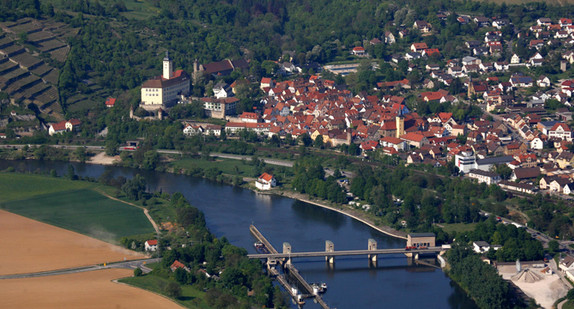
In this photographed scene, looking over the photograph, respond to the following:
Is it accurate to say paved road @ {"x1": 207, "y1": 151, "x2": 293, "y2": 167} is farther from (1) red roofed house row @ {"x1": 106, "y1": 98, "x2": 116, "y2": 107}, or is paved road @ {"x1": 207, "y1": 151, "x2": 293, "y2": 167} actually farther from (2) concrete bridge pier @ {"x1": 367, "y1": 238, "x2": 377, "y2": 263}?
(2) concrete bridge pier @ {"x1": 367, "y1": 238, "x2": 377, "y2": 263}

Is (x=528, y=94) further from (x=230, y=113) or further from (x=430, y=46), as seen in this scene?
(x=230, y=113)

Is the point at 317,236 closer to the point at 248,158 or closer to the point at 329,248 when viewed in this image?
the point at 329,248

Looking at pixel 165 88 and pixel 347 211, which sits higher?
pixel 165 88

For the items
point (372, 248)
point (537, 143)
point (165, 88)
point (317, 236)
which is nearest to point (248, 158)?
point (165, 88)

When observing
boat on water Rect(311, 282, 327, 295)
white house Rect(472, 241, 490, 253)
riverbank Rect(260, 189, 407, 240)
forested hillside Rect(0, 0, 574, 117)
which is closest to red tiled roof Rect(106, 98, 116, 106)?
forested hillside Rect(0, 0, 574, 117)

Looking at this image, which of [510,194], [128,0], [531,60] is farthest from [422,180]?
[128,0]

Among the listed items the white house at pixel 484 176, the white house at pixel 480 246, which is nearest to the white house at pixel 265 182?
the white house at pixel 484 176
